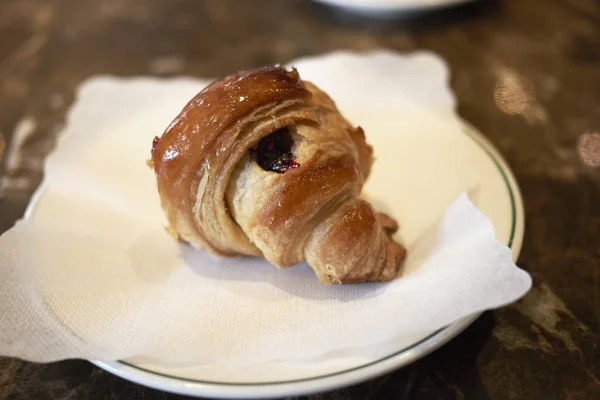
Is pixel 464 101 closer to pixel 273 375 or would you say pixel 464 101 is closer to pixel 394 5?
pixel 394 5

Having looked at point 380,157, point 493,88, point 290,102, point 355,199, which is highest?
point 290,102

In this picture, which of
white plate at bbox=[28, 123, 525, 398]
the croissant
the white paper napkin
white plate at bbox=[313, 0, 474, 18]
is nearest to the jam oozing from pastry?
the croissant

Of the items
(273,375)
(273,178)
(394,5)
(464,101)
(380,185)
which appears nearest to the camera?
(273,375)

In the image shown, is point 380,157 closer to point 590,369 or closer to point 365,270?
point 365,270

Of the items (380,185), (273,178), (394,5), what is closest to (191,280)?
(273,178)

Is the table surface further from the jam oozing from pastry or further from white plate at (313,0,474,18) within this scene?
the jam oozing from pastry

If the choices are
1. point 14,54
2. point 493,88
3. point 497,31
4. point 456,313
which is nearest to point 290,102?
point 456,313

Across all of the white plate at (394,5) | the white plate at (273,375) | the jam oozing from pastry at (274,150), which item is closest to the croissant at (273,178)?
the jam oozing from pastry at (274,150)
